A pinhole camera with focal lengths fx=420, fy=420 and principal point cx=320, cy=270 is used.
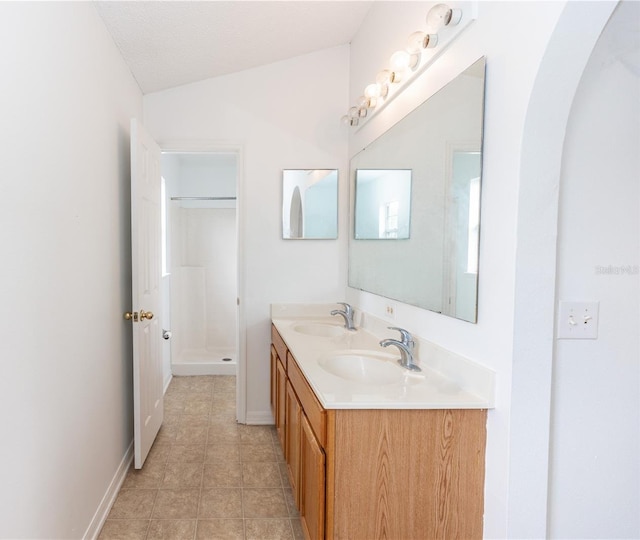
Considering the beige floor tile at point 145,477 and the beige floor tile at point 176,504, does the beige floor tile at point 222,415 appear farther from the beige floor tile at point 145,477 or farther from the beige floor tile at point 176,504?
the beige floor tile at point 176,504

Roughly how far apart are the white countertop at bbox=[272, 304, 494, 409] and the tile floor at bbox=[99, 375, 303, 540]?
85cm

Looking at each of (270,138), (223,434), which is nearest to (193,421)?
(223,434)

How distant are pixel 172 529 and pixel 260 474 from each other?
59cm

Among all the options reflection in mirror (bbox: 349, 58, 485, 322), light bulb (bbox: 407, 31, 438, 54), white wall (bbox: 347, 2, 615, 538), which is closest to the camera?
white wall (bbox: 347, 2, 615, 538)

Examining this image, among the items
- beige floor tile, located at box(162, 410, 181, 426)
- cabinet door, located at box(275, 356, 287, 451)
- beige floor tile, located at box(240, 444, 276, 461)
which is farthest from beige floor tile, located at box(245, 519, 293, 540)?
beige floor tile, located at box(162, 410, 181, 426)

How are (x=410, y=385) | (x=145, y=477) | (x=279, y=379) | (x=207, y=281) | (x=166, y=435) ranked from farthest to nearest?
1. (x=207, y=281)
2. (x=166, y=435)
3. (x=279, y=379)
4. (x=145, y=477)
5. (x=410, y=385)

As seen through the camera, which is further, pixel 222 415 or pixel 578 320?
pixel 222 415

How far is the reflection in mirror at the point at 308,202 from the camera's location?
2992 mm

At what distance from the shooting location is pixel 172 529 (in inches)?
76.3

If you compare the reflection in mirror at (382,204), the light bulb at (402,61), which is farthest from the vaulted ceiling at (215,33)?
the reflection in mirror at (382,204)

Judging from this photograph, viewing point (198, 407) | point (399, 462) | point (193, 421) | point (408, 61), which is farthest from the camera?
point (198, 407)

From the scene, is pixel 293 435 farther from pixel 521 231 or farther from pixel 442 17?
pixel 442 17

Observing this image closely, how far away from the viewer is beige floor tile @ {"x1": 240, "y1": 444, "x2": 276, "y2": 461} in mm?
2598

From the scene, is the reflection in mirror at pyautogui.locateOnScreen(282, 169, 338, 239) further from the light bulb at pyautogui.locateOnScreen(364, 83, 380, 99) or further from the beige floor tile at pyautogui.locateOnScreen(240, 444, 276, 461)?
the beige floor tile at pyautogui.locateOnScreen(240, 444, 276, 461)
